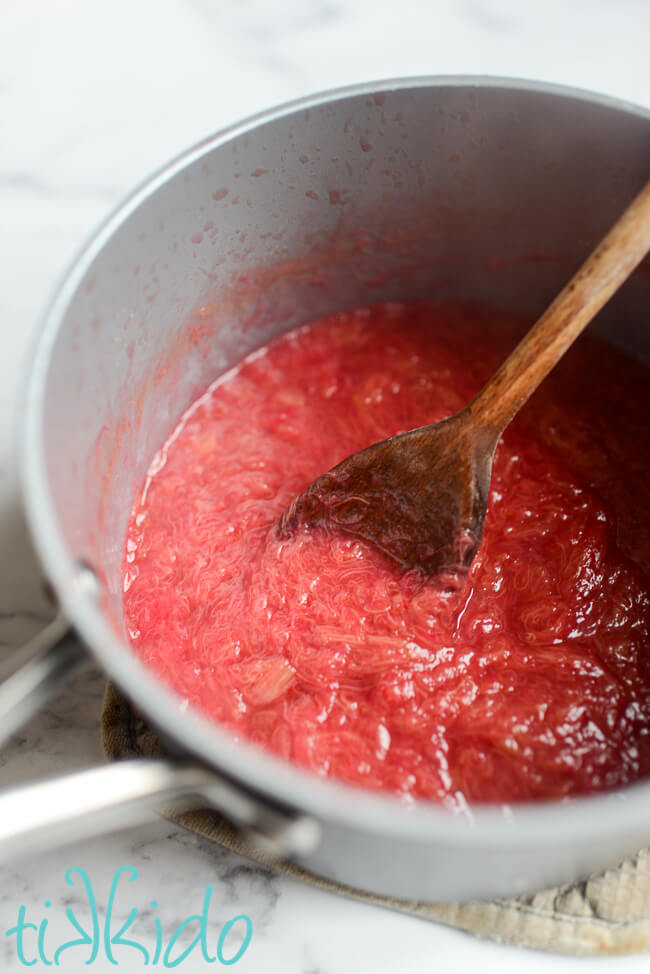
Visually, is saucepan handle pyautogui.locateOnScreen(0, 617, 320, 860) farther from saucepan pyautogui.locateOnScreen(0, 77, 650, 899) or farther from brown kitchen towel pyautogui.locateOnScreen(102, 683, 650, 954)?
brown kitchen towel pyautogui.locateOnScreen(102, 683, 650, 954)

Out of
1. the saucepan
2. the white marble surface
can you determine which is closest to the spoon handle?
the saucepan

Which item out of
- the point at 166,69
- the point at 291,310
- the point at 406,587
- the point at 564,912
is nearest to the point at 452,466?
the point at 406,587

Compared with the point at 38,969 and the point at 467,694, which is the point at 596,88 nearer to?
the point at 467,694

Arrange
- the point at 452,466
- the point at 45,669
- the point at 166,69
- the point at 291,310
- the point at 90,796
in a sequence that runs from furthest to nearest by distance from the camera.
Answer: the point at 166,69
the point at 291,310
the point at 452,466
the point at 45,669
the point at 90,796

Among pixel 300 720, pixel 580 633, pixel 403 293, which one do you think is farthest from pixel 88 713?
pixel 403 293

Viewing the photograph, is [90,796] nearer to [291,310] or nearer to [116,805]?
[116,805]

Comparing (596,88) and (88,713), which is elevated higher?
(596,88)

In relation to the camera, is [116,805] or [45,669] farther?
[45,669]

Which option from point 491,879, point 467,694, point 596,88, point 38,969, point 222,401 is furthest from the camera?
point 596,88
